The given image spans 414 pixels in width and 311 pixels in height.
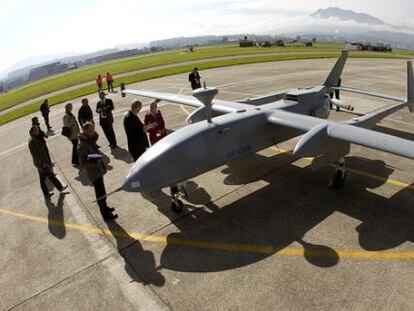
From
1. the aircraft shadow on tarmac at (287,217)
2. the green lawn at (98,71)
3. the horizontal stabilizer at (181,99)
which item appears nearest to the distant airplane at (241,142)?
the aircraft shadow on tarmac at (287,217)

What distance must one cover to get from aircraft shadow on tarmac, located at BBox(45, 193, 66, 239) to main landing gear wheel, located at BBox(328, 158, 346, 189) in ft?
30.3

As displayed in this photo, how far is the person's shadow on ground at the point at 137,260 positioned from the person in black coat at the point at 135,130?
3458mm

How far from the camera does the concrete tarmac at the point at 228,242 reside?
714 cm

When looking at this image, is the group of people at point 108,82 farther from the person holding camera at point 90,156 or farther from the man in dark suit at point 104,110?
the person holding camera at point 90,156

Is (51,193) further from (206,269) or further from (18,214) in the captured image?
(206,269)

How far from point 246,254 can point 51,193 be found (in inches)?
342

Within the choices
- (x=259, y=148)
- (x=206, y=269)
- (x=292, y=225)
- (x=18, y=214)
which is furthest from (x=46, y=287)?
(x=259, y=148)

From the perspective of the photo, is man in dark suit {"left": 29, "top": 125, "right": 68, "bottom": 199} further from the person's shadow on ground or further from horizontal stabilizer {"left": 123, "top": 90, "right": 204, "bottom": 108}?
horizontal stabilizer {"left": 123, "top": 90, "right": 204, "bottom": 108}

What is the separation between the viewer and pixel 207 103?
409 inches

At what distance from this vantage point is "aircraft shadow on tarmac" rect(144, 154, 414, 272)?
8305 millimetres

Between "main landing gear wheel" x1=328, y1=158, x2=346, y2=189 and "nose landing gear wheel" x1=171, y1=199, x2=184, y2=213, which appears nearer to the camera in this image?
"nose landing gear wheel" x1=171, y1=199, x2=184, y2=213

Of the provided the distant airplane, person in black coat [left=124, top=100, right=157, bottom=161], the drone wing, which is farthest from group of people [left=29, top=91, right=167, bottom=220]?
the drone wing

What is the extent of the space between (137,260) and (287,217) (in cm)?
465

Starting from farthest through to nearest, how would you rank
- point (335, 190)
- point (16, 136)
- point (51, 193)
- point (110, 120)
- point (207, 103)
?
point (16, 136), point (110, 120), point (51, 193), point (335, 190), point (207, 103)
